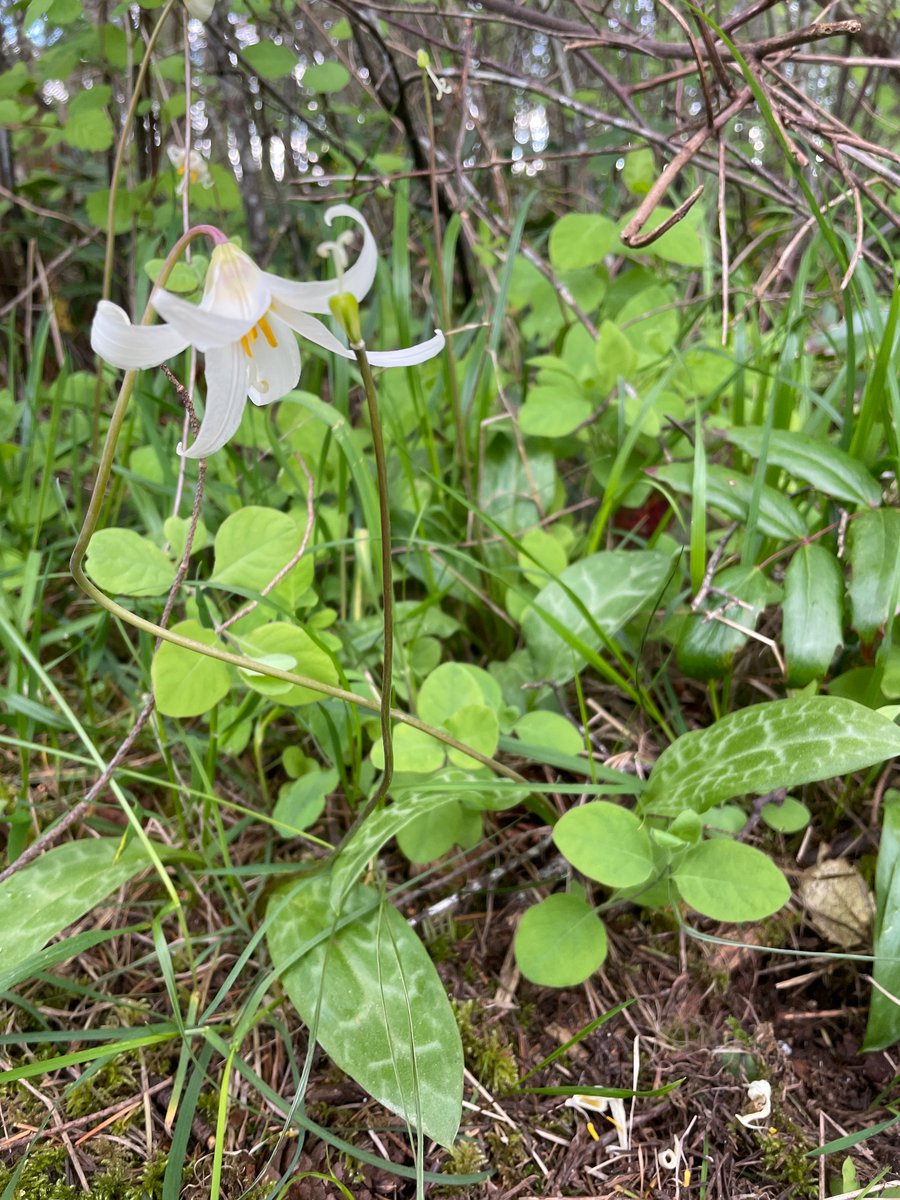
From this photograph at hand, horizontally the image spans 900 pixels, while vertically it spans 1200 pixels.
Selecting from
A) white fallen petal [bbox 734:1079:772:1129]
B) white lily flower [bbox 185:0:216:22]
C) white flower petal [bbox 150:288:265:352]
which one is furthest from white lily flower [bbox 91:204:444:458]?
white fallen petal [bbox 734:1079:772:1129]

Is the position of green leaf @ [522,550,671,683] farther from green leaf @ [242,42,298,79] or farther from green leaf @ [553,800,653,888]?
green leaf @ [242,42,298,79]

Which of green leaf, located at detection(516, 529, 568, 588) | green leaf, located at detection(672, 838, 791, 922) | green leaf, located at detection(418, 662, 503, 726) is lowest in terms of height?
green leaf, located at detection(672, 838, 791, 922)

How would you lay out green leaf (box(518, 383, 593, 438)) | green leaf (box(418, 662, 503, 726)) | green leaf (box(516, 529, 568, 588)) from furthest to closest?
1. green leaf (box(518, 383, 593, 438))
2. green leaf (box(516, 529, 568, 588))
3. green leaf (box(418, 662, 503, 726))

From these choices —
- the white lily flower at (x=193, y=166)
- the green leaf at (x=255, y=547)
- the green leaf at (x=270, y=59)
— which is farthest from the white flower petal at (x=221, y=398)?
the green leaf at (x=270, y=59)

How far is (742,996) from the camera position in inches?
46.4

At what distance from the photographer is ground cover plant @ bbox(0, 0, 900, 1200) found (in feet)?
3.18

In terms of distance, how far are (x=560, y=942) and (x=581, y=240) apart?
1.52 metres

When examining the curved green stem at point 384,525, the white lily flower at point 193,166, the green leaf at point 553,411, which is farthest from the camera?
the white lily flower at point 193,166

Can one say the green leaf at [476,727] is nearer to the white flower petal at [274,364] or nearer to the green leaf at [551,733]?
the green leaf at [551,733]

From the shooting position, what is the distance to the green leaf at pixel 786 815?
49.3 inches

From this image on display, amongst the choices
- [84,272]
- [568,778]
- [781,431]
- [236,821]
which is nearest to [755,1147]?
[568,778]

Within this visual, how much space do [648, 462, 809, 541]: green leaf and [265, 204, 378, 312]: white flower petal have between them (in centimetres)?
73

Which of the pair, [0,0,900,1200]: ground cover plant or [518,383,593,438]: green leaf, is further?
[518,383,593,438]: green leaf

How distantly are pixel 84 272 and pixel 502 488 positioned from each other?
2.10m
